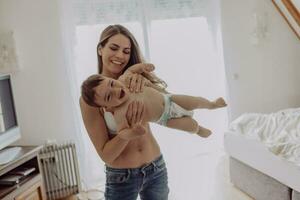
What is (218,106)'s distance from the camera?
0.88 m

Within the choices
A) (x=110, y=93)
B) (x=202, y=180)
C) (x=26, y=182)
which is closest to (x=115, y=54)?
(x=110, y=93)

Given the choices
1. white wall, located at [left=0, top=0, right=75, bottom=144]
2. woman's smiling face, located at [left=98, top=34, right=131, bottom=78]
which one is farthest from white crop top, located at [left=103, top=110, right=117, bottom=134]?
white wall, located at [left=0, top=0, right=75, bottom=144]

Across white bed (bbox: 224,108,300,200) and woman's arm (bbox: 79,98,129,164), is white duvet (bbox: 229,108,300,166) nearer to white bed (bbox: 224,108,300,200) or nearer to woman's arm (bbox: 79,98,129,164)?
white bed (bbox: 224,108,300,200)

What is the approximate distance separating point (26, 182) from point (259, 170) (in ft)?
5.52

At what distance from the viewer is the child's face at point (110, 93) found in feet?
2.53

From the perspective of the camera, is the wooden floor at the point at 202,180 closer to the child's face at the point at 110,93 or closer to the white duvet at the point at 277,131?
the white duvet at the point at 277,131

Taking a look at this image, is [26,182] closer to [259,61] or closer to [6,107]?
[6,107]

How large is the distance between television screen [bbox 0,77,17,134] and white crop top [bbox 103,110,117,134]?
1600 millimetres

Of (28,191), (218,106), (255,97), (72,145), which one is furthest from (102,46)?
(255,97)

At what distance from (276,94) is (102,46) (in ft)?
9.64

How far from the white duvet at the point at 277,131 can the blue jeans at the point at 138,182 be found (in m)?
1.19

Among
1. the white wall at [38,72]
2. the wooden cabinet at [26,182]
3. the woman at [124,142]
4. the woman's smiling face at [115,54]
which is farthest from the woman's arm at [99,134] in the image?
the white wall at [38,72]

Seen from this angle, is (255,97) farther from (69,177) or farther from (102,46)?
(102,46)

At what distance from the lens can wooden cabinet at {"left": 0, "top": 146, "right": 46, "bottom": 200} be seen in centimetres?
196
